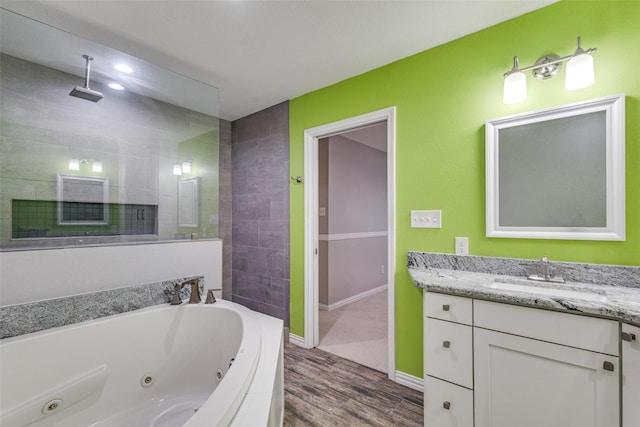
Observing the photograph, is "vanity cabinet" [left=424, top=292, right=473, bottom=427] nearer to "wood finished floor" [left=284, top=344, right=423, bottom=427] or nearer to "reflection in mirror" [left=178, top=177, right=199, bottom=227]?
"wood finished floor" [left=284, top=344, right=423, bottom=427]

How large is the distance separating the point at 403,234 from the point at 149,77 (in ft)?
7.89

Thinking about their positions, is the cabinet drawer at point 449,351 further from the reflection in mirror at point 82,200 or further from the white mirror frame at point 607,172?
the reflection in mirror at point 82,200

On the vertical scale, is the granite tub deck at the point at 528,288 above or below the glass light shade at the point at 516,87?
below

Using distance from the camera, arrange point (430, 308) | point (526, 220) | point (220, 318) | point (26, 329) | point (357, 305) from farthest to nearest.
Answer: point (357, 305)
point (220, 318)
point (526, 220)
point (430, 308)
point (26, 329)

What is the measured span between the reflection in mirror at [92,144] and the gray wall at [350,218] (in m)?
1.54

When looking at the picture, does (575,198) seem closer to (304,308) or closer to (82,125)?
(304,308)

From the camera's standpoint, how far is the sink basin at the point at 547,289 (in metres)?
1.22

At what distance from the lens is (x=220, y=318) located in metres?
1.71

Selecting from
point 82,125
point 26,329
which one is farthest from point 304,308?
point 82,125

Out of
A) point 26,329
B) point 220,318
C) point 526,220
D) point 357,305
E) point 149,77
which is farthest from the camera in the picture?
point 357,305

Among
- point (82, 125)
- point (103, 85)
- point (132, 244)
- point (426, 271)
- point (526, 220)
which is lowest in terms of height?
point (426, 271)

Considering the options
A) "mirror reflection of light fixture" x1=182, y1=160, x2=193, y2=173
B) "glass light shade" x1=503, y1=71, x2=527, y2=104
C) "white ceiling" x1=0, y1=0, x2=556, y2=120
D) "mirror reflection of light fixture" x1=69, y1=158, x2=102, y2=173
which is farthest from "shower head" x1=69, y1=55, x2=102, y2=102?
"glass light shade" x1=503, y1=71, x2=527, y2=104

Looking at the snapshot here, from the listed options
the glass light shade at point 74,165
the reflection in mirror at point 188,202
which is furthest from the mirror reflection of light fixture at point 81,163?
the reflection in mirror at point 188,202

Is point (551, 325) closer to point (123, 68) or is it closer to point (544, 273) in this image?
point (544, 273)
